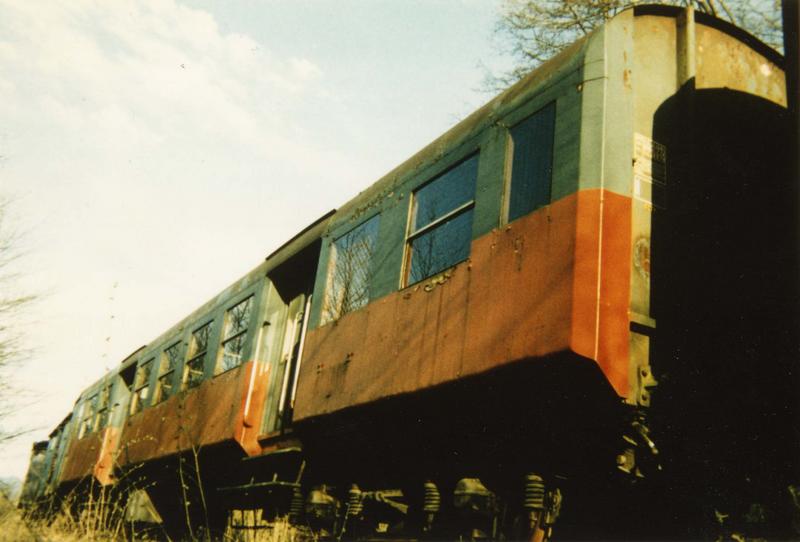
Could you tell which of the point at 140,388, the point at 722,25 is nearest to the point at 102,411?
the point at 140,388

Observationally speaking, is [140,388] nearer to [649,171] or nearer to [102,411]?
[102,411]

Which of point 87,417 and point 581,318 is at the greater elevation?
point 87,417

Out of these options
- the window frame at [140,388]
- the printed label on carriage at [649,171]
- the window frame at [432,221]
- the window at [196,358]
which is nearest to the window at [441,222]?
the window frame at [432,221]

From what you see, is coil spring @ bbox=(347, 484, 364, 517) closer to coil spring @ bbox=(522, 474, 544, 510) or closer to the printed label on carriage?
coil spring @ bbox=(522, 474, 544, 510)

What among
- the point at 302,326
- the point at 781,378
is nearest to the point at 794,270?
the point at 781,378

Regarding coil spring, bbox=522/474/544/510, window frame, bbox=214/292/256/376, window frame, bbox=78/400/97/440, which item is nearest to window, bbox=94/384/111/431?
window frame, bbox=78/400/97/440

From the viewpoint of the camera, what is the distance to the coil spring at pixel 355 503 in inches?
186

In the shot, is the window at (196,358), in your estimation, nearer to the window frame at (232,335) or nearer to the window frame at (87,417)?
the window frame at (232,335)

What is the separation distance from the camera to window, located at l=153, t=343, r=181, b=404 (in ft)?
31.4

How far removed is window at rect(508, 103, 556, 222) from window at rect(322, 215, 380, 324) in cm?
169

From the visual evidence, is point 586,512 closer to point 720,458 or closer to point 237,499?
point 720,458

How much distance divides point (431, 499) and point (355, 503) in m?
0.95

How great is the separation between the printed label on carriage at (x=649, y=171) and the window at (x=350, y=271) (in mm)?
2304

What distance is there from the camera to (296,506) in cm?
558
